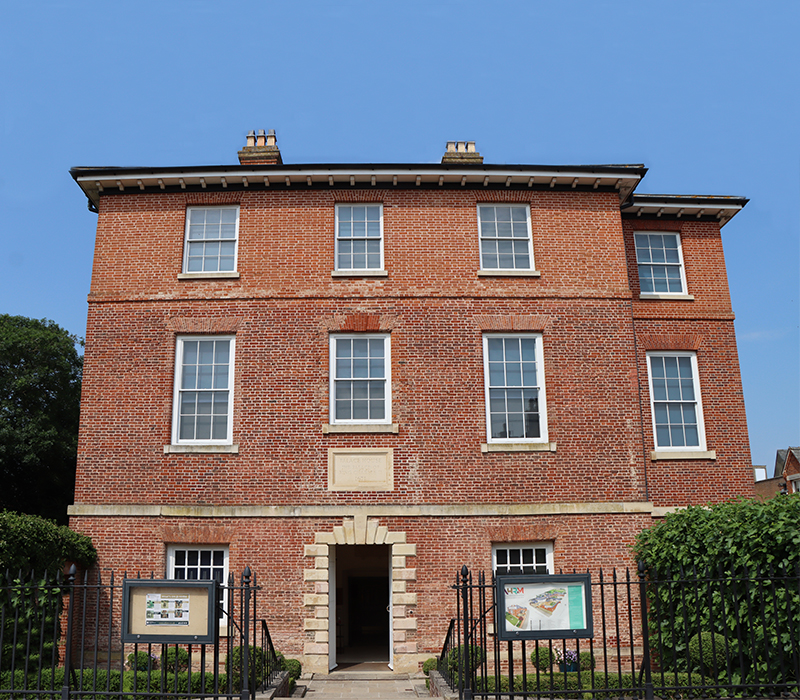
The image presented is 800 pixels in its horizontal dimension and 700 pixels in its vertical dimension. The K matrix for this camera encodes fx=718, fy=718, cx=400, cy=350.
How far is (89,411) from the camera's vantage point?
14875mm

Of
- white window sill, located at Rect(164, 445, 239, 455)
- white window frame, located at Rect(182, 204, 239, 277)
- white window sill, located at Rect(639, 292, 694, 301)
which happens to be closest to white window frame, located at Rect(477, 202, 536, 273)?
white window sill, located at Rect(639, 292, 694, 301)

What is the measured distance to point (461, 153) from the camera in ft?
57.9

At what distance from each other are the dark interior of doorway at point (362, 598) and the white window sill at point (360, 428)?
16.7 feet

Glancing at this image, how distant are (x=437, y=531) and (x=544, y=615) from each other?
6.04 m

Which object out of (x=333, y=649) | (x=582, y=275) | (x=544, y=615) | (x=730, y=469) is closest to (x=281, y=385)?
(x=333, y=649)

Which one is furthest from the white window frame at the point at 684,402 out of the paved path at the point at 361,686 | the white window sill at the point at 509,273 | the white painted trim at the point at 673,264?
the paved path at the point at 361,686

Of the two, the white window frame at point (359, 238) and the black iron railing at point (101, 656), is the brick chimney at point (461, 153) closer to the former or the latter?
the white window frame at point (359, 238)

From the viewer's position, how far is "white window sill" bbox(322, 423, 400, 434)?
14.5 meters

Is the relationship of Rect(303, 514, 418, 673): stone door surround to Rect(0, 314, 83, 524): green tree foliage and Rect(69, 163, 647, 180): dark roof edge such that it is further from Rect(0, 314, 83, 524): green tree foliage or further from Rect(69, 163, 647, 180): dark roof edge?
Rect(0, 314, 83, 524): green tree foliage

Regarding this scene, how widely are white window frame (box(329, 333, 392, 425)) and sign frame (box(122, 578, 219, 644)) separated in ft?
21.4

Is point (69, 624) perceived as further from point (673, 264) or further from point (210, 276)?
point (673, 264)

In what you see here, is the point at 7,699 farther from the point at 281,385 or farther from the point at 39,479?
the point at 39,479

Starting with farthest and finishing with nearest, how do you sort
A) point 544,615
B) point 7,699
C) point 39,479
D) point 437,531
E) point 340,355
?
1. point 39,479
2. point 340,355
3. point 437,531
4. point 7,699
5. point 544,615

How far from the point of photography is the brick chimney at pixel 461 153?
1761cm
